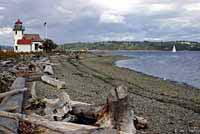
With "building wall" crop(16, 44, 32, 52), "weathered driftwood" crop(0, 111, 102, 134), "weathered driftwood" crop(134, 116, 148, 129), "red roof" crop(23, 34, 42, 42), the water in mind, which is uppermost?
"red roof" crop(23, 34, 42, 42)

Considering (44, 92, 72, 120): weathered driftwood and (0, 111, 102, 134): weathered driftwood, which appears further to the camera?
(44, 92, 72, 120): weathered driftwood

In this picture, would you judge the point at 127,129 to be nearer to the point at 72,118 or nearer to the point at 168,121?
the point at 72,118

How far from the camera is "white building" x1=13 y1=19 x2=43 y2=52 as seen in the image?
82.6 meters

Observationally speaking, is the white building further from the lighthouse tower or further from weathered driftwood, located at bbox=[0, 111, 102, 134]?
weathered driftwood, located at bbox=[0, 111, 102, 134]

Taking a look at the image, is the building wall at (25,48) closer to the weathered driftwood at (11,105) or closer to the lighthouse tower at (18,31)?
the lighthouse tower at (18,31)

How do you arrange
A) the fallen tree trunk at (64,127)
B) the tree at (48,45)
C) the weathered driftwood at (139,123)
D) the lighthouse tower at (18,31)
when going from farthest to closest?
the lighthouse tower at (18,31) < the tree at (48,45) < the weathered driftwood at (139,123) < the fallen tree trunk at (64,127)

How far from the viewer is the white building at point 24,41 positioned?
82.6 m

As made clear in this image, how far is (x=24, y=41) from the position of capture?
268 feet

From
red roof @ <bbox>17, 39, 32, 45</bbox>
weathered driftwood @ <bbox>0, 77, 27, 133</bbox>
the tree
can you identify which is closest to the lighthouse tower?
red roof @ <bbox>17, 39, 32, 45</bbox>

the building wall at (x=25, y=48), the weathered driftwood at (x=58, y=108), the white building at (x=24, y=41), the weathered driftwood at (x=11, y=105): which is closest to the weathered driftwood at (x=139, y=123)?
the weathered driftwood at (x=58, y=108)

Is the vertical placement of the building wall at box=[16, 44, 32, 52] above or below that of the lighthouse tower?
below

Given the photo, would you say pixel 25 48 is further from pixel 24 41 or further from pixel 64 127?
pixel 64 127

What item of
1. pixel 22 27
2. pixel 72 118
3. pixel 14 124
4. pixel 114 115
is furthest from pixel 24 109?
pixel 22 27

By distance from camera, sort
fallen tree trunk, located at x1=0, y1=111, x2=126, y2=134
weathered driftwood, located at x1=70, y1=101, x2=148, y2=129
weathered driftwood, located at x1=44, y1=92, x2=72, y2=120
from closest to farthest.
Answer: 1. fallen tree trunk, located at x1=0, y1=111, x2=126, y2=134
2. weathered driftwood, located at x1=70, y1=101, x2=148, y2=129
3. weathered driftwood, located at x1=44, y1=92, x2=72, y2=120
